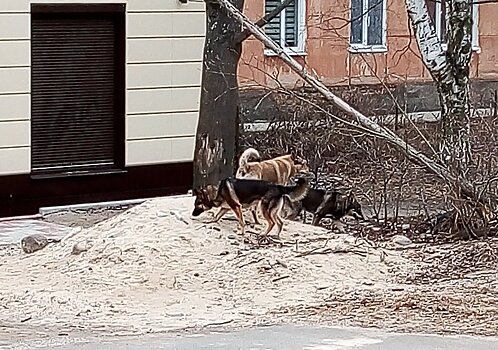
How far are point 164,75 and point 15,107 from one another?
2.30 m

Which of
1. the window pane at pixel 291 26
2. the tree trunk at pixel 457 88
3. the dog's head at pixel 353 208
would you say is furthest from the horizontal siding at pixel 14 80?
the window pane at pixel 291 26

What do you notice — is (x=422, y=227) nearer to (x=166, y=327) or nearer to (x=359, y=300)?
(x=359, y=300)

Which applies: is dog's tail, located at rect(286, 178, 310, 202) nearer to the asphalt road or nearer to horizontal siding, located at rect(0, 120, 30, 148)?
the asphalt road

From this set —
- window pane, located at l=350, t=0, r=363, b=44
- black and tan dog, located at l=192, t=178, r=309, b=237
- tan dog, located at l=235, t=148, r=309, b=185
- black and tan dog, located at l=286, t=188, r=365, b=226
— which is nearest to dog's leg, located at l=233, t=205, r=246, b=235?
black and tan dog, located at l=192, t=178, r=309, b=237

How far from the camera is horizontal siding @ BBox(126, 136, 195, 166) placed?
55.3 feet

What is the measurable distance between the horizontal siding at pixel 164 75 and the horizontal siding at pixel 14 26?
1.65 metres

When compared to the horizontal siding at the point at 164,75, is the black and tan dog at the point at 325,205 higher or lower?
lower

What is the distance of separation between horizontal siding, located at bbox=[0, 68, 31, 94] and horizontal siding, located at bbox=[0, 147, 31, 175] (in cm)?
75

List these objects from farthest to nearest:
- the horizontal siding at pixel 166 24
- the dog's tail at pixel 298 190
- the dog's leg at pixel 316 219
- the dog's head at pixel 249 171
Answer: the horizontal siding at pixel 166 24
the dog's head at pixel 249 171
the dog's leg at pixel 316 219
the dog's tail at pixel 298 190

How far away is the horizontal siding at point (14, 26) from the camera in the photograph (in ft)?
50.5

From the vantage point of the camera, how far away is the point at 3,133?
15.5 metres

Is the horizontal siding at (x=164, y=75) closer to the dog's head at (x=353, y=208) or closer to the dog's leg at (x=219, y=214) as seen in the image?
the dog's head at (x=353, y=208)

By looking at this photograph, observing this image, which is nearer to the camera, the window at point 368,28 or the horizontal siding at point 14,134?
the horizontal siding at point 14,134

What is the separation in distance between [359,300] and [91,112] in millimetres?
7280
